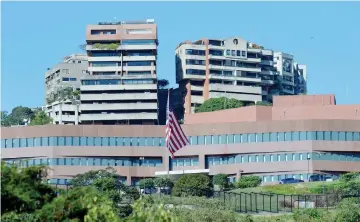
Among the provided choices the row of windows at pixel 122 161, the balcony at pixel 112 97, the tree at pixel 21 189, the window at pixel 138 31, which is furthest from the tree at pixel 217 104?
the tree at pixel 21 189

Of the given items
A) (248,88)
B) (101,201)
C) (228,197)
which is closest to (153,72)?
(248,88)

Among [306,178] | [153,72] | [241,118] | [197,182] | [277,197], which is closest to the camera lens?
[277,197]

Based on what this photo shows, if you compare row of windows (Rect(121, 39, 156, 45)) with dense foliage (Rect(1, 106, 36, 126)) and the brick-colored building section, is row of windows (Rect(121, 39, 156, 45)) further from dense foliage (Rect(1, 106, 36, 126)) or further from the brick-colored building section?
the brick-colored building section

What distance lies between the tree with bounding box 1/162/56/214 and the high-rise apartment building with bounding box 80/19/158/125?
135 meters

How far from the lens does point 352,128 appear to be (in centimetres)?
13588

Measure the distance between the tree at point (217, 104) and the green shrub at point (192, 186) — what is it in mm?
49520

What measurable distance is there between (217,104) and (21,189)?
135 meters

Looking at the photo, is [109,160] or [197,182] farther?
[109,160]

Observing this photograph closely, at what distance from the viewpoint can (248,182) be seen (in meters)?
126

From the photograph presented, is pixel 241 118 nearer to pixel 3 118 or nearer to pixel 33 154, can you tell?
pixel 33 154

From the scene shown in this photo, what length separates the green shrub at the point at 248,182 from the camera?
124562mm

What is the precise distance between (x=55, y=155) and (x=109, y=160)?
6.03m

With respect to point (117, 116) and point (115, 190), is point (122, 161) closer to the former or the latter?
point (117, 116)

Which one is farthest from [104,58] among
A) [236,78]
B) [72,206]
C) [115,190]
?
[72,206]
